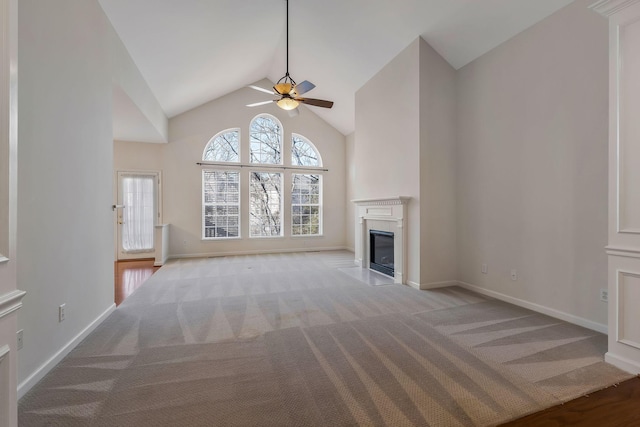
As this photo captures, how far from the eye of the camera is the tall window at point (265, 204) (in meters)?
7.45

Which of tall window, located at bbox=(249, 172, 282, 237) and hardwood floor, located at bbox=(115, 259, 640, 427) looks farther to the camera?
tall window, located at bbox=(249, 172, 282, 237)

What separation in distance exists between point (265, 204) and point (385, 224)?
370 cm

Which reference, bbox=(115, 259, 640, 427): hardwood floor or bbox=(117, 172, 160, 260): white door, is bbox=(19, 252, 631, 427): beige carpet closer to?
bbox=(115, 259, 640, 427): hardwood floor

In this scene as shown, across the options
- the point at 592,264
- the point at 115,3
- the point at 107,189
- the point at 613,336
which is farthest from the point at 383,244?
the point at 115,3

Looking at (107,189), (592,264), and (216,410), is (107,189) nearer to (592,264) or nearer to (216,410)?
(216,410)

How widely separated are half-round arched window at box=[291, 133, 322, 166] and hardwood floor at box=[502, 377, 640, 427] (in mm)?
6855

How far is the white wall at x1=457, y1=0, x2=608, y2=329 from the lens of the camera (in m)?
2.74

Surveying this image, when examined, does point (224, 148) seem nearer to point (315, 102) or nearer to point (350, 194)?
point (350, 194)

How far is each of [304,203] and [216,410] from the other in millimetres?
6430

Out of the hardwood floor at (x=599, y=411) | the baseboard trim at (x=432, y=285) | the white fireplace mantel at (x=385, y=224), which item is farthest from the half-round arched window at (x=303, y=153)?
the hardwood floor at (x=599, y=411)

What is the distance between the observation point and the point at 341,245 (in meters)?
8.14

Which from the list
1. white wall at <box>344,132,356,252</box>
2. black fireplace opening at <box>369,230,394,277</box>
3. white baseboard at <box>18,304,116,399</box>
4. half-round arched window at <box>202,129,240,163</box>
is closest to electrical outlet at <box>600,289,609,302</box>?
black fireplace opening at <box>369,230,394,277</box>

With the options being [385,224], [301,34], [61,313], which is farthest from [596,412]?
[301,34]

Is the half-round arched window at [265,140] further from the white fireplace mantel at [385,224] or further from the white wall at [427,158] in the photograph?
the white wall at [427,158]
